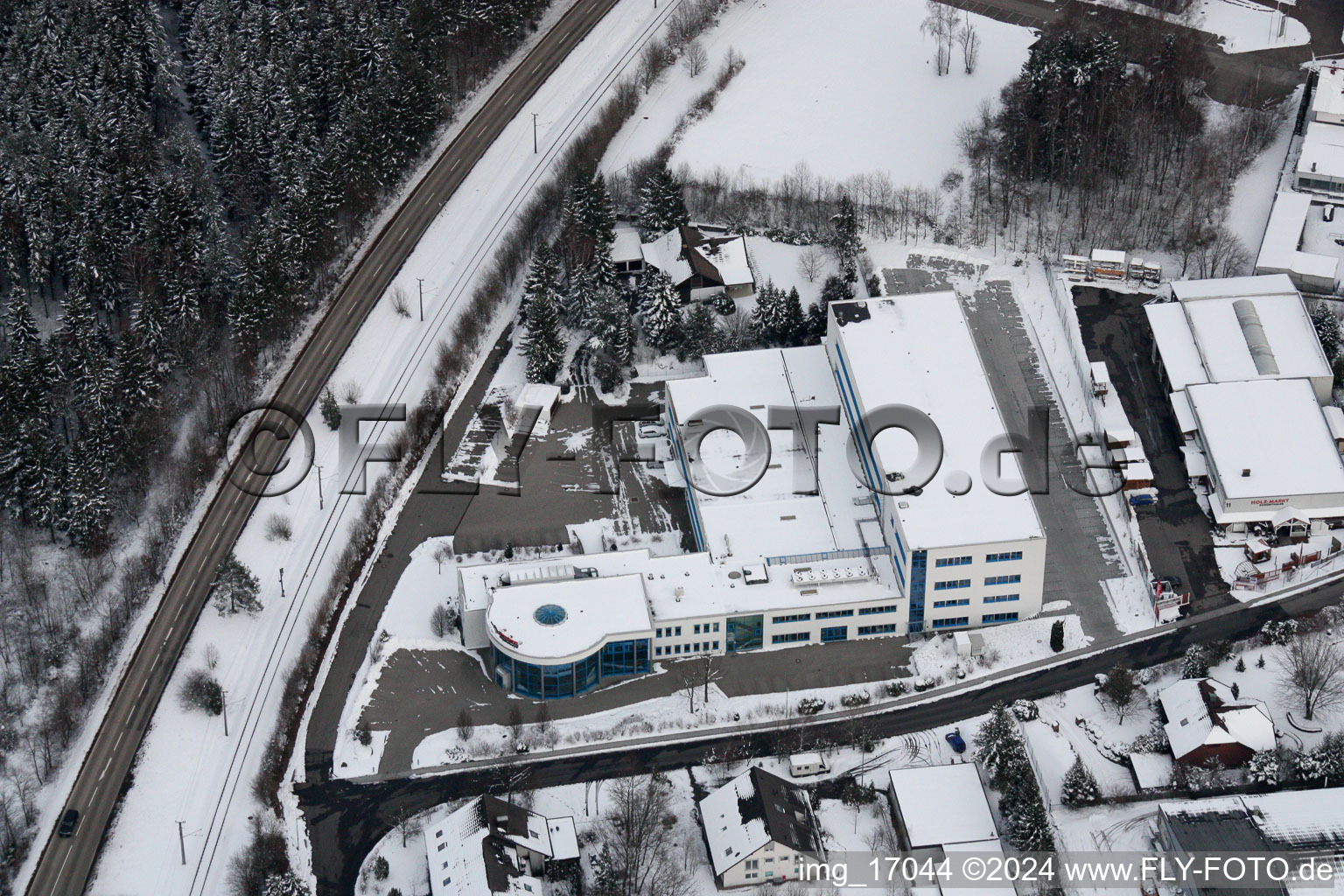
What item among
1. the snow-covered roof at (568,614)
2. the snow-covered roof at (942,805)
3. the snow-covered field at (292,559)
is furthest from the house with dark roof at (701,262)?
the snow-covered roof at (942,805)

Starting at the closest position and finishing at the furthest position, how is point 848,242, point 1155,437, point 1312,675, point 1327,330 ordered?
point 1312,675
point 1155,437
point 1327,330
point 848,242

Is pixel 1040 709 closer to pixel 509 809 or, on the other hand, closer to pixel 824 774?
pixel 824 774

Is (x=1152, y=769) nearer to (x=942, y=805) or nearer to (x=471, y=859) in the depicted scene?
(x=942, y=805)

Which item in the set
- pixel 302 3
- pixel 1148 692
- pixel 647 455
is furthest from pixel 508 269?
pixel 1148 692

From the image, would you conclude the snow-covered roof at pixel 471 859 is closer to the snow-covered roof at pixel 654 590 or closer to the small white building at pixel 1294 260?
the snow-covered roof at pixel 654 590

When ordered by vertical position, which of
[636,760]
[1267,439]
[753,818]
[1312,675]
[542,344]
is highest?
[1267,439]

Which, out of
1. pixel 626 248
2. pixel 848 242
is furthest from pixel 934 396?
pixel 626 248
